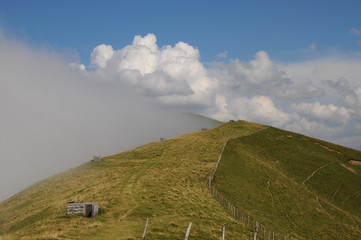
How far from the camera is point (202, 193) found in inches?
2338

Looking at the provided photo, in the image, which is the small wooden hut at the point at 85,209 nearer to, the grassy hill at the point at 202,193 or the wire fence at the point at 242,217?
the grassy hill at the point at 202,193

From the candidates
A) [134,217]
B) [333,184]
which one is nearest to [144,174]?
[134,217]

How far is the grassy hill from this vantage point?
128ft

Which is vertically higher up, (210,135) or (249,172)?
(210,135)

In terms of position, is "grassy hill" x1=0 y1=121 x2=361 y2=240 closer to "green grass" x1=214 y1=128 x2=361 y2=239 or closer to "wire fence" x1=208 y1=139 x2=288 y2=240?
"green grass" x1=214 y1=128 x2=361 y2=239

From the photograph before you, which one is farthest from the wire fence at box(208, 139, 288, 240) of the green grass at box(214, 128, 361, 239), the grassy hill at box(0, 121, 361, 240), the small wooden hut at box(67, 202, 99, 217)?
the small wooden hut at box(67, 202, 99, 217)

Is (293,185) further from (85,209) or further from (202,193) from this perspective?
(85,209)

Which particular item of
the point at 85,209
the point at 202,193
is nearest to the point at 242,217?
the point at 202,193

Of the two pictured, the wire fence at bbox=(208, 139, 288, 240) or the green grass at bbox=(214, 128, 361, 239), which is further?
the green grass at bbox=(214, 128, 361, 239)

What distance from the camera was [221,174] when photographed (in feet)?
242

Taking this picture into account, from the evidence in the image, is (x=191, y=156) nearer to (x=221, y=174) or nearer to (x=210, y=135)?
(x=221, y=174)

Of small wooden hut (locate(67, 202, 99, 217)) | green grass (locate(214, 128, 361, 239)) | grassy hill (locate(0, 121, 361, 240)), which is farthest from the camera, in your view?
green grass (locate(214, 128, 361, 239))

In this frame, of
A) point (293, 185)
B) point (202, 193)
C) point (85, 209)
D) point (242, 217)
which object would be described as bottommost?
point (242, 217)

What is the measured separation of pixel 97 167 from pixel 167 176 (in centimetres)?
2574
